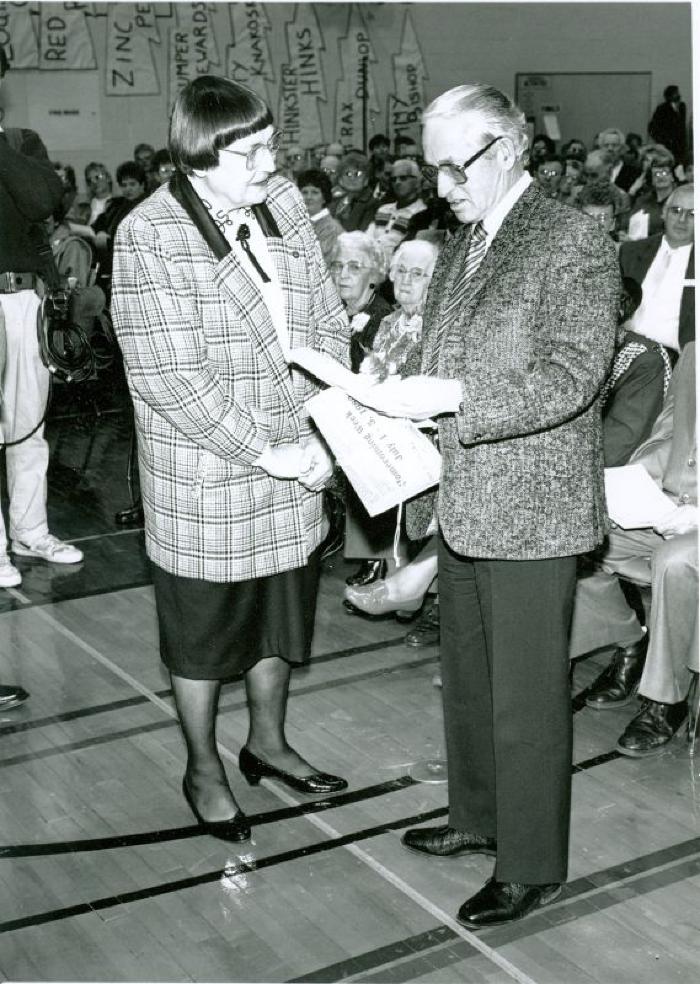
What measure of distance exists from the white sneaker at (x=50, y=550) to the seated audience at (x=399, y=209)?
9.38ft

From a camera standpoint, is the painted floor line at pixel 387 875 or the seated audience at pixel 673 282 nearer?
the painted floor line at pixel 387 875

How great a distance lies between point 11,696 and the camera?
370cm

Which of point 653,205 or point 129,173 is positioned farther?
point 129,173

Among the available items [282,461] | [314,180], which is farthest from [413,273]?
[314,180]

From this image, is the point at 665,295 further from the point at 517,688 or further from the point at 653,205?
the point at 517,688

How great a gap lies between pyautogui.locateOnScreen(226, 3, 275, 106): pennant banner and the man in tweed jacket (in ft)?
40.3

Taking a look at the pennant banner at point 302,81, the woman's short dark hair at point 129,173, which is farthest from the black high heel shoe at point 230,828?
the pennant banner at point 302,81

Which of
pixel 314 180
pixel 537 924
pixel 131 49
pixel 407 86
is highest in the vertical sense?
pixel 131 49

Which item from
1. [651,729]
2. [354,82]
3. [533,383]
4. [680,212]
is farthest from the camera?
[354,82]

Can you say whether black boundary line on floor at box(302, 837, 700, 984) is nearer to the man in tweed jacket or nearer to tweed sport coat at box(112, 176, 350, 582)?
the man in tweed jacket

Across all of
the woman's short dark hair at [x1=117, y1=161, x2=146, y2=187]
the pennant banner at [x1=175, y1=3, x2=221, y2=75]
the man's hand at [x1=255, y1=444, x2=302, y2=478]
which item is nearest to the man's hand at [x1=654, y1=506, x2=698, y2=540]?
the man's hand at [x1=255, y1=444, x2=302, y2=478]

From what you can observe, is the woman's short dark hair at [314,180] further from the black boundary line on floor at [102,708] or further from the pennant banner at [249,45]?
the pennant banner at [249,45]

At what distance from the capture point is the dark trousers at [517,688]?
2.33 metres

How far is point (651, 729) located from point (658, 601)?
35cm
